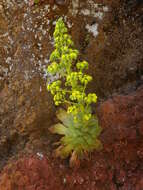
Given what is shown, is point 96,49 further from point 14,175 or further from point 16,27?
point 14,175

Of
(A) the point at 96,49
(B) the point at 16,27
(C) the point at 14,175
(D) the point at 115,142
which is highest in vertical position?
(B) the point at 16,27

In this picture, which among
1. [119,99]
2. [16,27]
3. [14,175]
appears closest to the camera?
[14,175]

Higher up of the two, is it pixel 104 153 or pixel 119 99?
pixel 119 99

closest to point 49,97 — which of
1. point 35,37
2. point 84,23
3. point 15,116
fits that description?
point 15,116

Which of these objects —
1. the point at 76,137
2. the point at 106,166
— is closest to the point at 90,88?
the point at 76,137

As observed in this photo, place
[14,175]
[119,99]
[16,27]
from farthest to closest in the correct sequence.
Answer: [16,27]
[119,99]
[14,175]

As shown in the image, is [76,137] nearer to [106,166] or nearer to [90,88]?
[106,166]

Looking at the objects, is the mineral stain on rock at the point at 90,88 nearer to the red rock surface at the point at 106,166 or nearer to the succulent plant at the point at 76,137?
the red rock surface at the point at 106,166

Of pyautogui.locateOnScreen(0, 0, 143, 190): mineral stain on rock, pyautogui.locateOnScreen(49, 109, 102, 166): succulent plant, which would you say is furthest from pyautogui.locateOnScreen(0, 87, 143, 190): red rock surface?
pyautogui.locateOnScreen(49, 109, 102, 166): succulent plant
